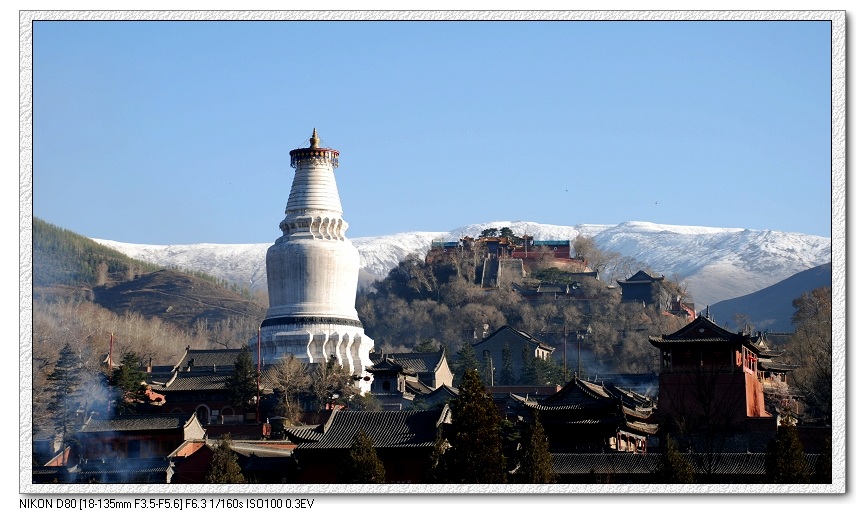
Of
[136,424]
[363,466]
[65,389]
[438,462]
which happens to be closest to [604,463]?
[438,462]

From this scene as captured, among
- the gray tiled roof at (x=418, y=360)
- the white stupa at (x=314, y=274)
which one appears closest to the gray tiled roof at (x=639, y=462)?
the white stupa at (x=314, y=274)

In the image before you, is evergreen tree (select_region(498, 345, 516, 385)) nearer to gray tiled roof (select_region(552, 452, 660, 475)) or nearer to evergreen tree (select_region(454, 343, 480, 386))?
evergreen tree (select_region(454, 343, 480, 386))

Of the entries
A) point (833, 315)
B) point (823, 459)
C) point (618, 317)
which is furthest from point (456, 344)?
point (833, 315)

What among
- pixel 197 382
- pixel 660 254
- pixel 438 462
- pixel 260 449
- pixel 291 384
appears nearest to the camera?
pixel 438 462

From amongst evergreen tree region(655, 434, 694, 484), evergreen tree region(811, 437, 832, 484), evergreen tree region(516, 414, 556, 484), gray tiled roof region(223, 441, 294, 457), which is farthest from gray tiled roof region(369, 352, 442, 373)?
evergreen tree region(811, 437, 832, 484)

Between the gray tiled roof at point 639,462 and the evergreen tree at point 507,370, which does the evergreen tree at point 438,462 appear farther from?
the evergreen tree at point 507,370

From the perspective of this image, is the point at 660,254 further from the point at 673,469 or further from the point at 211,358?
the point at 673,469
